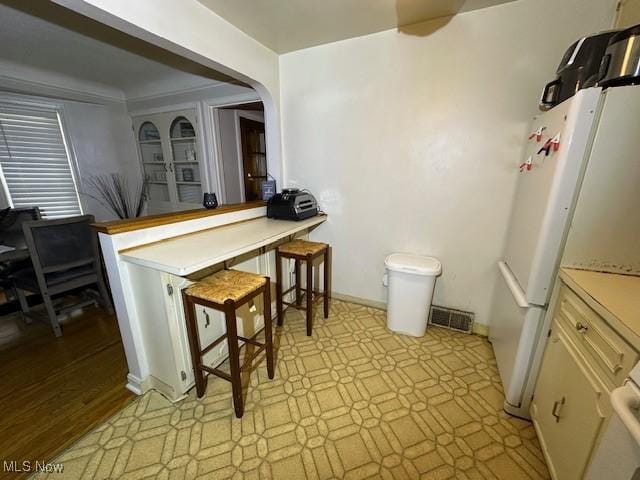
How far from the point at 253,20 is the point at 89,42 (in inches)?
64.5

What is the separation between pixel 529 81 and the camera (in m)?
1.66

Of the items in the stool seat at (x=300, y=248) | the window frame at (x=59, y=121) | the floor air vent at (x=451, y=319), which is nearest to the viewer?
the stool seat at (x=300, y=248)

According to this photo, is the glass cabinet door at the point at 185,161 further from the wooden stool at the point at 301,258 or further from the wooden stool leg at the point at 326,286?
the wooden stool leg at the point at 326,286

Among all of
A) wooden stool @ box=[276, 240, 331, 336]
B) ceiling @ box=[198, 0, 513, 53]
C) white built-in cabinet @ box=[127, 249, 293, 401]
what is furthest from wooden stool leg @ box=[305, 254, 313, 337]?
ceiling @ box=[198, 0, 513, 53]

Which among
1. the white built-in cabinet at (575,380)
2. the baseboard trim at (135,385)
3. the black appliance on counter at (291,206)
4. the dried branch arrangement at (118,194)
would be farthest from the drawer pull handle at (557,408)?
the dried branch arrangement at (118,194)

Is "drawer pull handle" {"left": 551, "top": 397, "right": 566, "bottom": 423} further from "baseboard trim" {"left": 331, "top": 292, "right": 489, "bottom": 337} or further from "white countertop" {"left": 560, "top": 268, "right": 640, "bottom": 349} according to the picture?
"baseboard trim" {"left": 331, "top": 292, "right": 489, "bottom": 337}

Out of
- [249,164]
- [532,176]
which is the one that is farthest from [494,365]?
[249,164]

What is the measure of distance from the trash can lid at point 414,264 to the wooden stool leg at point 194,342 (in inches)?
55.2

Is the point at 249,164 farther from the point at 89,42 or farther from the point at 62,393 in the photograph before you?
the point at 62,393

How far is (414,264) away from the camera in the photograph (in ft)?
6.55

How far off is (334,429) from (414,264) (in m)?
1.23

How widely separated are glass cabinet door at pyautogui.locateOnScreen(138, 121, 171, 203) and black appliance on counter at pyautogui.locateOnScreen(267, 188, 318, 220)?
7.70 ft

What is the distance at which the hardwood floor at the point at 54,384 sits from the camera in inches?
51.4

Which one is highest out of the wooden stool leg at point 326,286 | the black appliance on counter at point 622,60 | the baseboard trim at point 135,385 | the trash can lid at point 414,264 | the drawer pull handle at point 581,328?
the black appliance on counter at point 622,60
